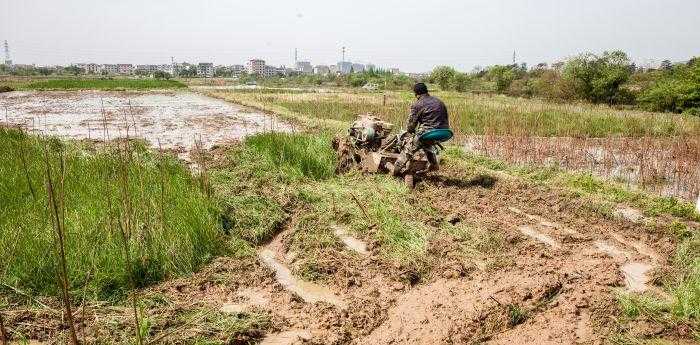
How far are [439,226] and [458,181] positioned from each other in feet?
7.08

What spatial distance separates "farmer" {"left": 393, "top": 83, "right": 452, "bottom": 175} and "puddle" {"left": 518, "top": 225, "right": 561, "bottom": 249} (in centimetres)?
165

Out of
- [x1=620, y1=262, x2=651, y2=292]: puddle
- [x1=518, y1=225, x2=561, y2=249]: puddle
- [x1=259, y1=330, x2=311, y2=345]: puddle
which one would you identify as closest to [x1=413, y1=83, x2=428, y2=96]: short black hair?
[x1=518, y1=225, x2=561, y2=249]: puddle

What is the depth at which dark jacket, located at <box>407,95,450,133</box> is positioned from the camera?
246 inches

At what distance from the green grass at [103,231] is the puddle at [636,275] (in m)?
3.60

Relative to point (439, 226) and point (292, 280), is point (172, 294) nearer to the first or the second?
point (292, 280)

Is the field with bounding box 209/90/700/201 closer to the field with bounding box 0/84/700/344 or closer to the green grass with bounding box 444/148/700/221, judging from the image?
the green grass with bounding box 444/148/700/221

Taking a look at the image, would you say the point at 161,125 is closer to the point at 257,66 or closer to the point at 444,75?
the point at 444,75

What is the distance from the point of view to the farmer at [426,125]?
6242mm

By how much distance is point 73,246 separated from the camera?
3895 mm

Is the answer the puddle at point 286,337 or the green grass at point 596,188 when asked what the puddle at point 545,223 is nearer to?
the green grass at point 596,188

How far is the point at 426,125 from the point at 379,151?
3.94 feet

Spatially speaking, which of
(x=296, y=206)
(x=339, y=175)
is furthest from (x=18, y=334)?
(x=339, y=175)

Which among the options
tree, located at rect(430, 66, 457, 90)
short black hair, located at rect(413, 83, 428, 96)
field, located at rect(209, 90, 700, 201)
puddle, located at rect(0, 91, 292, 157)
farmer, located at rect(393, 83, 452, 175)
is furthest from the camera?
tree, located at rect(430, 66, 457, 90)

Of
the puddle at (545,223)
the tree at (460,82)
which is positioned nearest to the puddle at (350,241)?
the puddle at (545,223)
